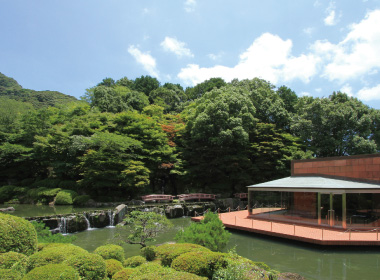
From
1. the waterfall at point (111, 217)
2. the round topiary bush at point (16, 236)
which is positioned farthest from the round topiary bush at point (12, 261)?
the waterfall at point (111, 217)

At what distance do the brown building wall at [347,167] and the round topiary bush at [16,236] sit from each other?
1645 cm

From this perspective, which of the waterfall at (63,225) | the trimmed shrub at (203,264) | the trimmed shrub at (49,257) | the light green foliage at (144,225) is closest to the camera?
the trimmed shrub at (49,257)

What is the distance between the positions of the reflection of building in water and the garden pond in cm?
258

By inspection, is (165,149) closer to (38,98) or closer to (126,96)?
(126,96)

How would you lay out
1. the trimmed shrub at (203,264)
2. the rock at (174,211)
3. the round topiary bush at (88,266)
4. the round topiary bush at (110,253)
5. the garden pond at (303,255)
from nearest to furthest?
the round topiary bush at (88,266) → the trimmed shrub at (203,264) → the round topiary bush at (110,253) → the garden pond at (303,255) → the rock at (174,211)

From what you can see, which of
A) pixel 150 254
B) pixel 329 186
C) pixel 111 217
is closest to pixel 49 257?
pixel 150 254

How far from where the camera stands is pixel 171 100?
152ft

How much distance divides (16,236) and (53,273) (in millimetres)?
1980

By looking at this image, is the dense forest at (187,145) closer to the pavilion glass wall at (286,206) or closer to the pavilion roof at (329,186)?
the pavilion glass wall at (286,206)

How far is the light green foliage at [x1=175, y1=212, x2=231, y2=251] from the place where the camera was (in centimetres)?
915

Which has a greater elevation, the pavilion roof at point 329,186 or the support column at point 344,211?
the pavilion roof at point 329,186

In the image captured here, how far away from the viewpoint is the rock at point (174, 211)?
20.4 meters

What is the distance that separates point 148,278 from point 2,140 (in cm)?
3571

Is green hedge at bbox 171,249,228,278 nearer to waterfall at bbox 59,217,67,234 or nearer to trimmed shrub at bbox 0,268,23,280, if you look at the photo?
trimmed shrub at bbox 0,268,23,280
